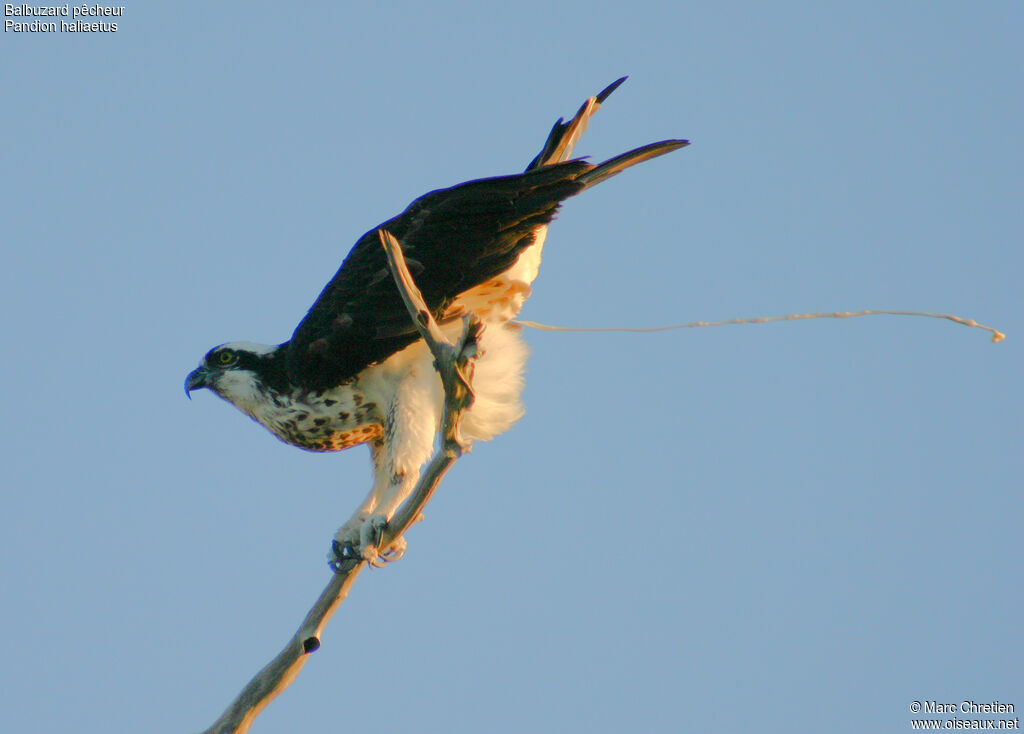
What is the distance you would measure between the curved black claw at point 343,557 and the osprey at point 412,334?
135 mm

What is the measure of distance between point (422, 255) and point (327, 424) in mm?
1315

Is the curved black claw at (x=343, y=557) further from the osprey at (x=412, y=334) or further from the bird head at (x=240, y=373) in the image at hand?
the bird head at (x=240, y=373)

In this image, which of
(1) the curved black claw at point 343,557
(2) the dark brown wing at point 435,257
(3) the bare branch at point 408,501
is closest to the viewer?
(3) the bare branch at point 408,501

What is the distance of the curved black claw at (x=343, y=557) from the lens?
20.4ft

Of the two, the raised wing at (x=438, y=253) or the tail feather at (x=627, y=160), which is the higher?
the tail feather at (x=627, y=160)

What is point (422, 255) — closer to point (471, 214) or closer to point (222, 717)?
point (471, 214)

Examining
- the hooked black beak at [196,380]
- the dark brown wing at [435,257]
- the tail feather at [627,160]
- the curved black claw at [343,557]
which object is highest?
the tail feather at [627,160]

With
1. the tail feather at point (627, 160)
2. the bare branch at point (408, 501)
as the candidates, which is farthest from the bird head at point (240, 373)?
the tail feather at point (627, 160)

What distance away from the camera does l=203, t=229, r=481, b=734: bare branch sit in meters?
5.27

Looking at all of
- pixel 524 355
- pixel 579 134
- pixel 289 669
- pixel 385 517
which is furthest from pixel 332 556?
pixel 579 134

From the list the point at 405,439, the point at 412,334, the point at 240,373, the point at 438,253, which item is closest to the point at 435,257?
the point at 438,253

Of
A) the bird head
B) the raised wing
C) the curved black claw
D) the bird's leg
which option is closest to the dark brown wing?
the raised wing

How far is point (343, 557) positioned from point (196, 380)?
2.11 meters

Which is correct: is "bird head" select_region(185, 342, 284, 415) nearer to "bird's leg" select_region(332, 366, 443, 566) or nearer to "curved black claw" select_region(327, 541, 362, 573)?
"bird's leg" select_region(332, 366, 443, 566)
